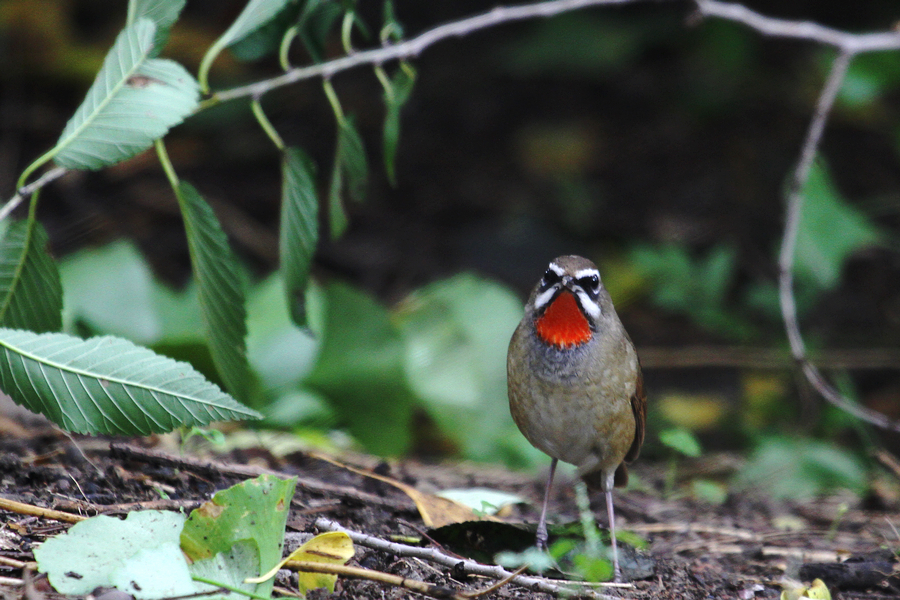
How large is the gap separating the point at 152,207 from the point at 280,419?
3278mm

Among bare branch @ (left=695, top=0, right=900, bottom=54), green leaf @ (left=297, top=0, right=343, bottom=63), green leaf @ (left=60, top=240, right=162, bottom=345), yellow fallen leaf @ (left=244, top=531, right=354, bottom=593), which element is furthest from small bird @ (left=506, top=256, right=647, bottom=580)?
green leaf @ (left=60, top=240, right=162, bottom=345)

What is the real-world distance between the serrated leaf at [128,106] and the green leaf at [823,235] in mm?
4677

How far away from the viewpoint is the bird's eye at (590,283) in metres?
3.31

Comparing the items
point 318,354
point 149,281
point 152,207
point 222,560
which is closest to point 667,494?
point 318,354

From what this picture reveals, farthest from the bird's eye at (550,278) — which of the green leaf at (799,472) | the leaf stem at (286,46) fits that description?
the green leaf at (799,472)

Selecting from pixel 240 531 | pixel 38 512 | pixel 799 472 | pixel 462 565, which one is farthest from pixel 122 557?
pixel 799 472

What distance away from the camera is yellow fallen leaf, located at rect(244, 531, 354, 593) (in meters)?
2.41

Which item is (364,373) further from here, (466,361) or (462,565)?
(462,565)

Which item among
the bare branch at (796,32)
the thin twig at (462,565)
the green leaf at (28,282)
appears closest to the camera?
the thin twig at (462,565)

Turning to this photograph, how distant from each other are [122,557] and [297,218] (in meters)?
1.47

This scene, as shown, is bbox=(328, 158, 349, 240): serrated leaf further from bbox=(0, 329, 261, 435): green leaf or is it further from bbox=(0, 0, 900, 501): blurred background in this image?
bbox=(0, 0, 900, 501): blurred background

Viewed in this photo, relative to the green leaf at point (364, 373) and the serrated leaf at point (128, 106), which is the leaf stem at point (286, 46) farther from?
the green leaf at point (364, 373)

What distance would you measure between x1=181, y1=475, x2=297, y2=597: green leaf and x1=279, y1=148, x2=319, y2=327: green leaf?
1.17 metres

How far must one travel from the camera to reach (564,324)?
3332 millimetres
